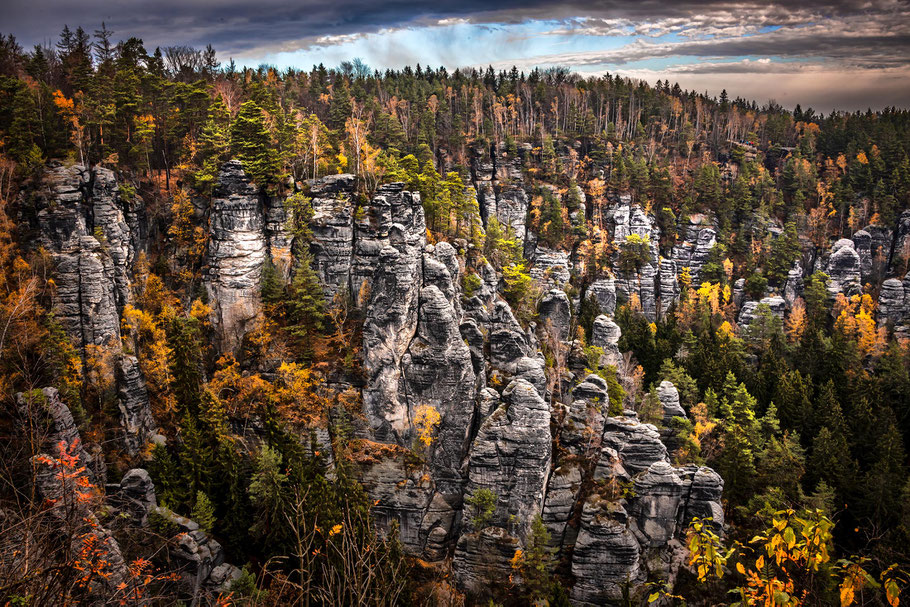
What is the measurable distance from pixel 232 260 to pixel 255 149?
32.5 ft

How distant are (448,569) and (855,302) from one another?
235 ft

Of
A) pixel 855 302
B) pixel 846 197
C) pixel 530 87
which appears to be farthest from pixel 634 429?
pixel 530 87

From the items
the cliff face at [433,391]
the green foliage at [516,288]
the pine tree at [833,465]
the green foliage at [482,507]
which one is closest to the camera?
the cliff face at [433,391]

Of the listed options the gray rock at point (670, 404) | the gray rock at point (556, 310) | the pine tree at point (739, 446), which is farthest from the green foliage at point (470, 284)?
the pine tree at point (739, 446)

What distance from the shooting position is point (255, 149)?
45469 millimetres

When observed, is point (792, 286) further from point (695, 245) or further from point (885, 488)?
point (885, 488)

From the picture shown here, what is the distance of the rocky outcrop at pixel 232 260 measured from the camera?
4409cm

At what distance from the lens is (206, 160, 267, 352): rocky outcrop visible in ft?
145

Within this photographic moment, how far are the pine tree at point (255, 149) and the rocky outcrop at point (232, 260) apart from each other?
0.94 meters

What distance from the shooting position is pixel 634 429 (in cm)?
3741

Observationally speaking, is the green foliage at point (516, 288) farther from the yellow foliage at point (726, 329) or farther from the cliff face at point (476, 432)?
the yellow foliage at point (726, 329)

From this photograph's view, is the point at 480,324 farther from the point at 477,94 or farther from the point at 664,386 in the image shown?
the point at 477,94

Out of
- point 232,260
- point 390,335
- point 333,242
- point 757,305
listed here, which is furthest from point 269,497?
point 757,305

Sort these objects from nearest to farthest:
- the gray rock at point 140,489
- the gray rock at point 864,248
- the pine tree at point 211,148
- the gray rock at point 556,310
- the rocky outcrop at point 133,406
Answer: the gray rock at point 140,489, the rocky outcrop at point 133,406, the pine tree at point 211,148, the gray rock at point 556,310, the gray rock at point 864,248
